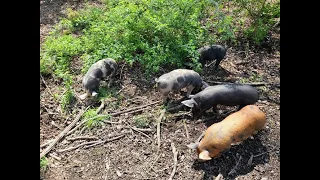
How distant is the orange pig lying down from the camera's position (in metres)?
3.93

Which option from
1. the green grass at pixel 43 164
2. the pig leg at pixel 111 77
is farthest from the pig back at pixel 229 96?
the green grass at pixel 43 164

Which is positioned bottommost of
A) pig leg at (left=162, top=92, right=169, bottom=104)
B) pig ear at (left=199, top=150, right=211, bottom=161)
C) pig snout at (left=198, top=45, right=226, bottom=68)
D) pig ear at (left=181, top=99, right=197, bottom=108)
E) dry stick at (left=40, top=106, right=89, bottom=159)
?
dry stick at (left=40, top=106, right=89, bottom=159)

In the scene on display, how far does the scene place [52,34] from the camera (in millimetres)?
7039

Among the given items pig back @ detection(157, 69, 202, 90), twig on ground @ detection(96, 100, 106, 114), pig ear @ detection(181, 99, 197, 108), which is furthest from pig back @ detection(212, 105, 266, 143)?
twig on ground @ detection(96, 100, 106, 114)

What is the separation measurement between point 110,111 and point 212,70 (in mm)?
2010

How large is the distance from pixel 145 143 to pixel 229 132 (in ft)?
3.71

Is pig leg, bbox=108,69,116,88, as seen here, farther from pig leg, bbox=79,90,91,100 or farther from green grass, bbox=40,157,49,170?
green grass, bbox=40,157,49,170

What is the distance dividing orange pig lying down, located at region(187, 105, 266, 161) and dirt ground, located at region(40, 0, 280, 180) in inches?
9.7

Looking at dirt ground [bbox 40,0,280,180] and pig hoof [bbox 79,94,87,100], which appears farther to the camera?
pig hoof [bbox 79,94,87,100]

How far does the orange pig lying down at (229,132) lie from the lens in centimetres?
393

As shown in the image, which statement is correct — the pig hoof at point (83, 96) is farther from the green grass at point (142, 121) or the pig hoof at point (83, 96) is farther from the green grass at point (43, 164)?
the green grass at point (43, 164)

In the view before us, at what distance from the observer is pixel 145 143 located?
4488mm
